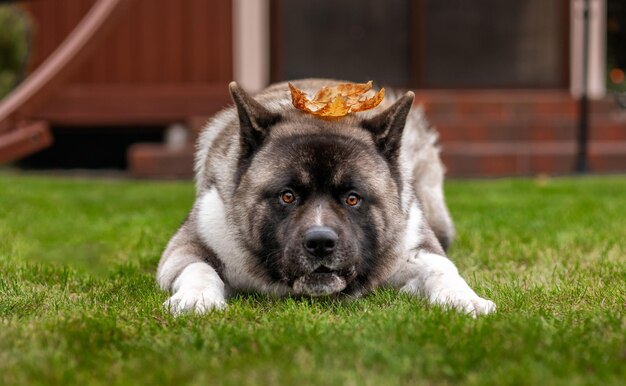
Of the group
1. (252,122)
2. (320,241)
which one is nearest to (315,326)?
(320,241)

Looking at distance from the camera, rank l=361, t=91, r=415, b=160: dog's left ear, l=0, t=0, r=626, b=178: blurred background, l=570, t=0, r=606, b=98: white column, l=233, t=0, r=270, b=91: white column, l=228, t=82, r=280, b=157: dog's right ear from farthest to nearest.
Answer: l=570, t=0, r=606, b=98: white column, l=233, t=0, r=270, b=91: white column, l=0, t=0, r=626, b=178: blurred background, l=361, t=91, r=415, b=160: dog's left ear, l=228, t=82, r=280, b=157: dog's right ear

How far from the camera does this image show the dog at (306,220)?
3.55 m

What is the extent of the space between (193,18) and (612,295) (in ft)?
30.5

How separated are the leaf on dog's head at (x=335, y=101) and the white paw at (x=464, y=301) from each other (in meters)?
0.90

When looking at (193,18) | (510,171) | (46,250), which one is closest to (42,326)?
(46,250)

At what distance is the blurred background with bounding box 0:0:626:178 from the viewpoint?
36.6ft

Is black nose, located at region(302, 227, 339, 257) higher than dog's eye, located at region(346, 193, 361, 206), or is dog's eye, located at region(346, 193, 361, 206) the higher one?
dog's eye, located at region(346, 193, 361, 206)

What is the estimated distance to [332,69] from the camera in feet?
43.2

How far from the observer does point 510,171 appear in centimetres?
1091

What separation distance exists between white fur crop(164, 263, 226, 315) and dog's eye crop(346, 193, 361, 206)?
0.64 meters

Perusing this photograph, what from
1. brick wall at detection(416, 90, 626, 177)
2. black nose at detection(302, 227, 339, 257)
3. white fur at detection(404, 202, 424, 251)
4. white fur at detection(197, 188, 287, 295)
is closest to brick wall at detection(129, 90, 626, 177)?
brick wall at detection(416, 90, 626, 177)

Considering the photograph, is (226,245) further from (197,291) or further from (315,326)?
(315,326)

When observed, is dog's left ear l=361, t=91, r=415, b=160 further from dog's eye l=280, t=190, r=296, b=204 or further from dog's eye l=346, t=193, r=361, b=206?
dog's eye l=280, t=190, r=296, b=204

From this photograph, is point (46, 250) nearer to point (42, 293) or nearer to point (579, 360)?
point (42, 293)
